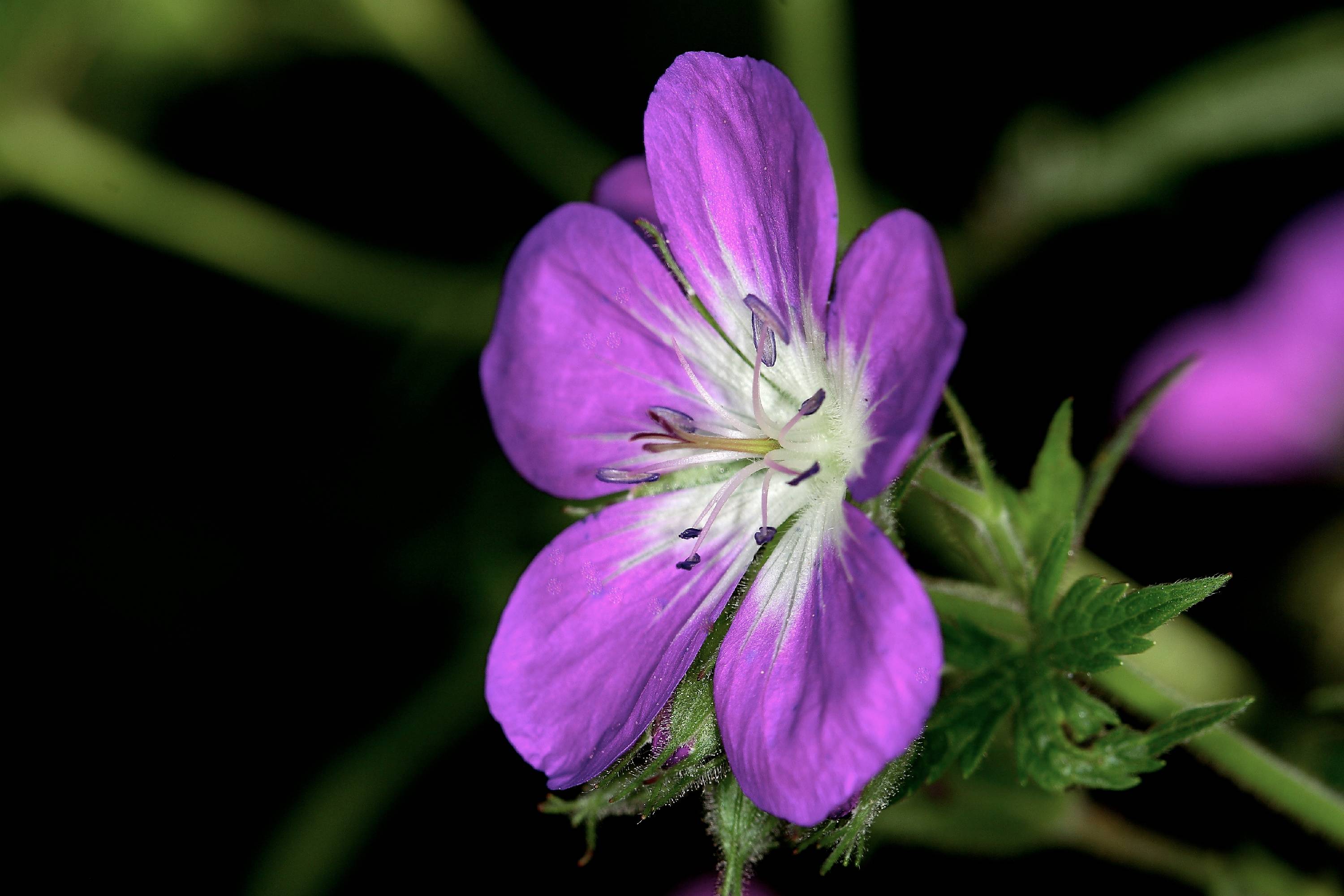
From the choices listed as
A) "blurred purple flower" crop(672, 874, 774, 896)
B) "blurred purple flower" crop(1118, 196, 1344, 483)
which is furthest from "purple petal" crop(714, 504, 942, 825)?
"blurred purple flower" crop(1118, 196, 1344, 483)

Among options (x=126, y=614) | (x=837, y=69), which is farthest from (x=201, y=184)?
(x=837, y=69)

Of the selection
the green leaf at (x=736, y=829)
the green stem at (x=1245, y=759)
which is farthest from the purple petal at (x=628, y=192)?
the green stem at (x=1245, y=759)

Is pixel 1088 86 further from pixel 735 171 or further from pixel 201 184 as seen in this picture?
pixel 201 184

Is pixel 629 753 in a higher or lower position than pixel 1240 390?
higher

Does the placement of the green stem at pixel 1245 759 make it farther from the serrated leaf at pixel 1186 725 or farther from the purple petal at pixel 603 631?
the purple petal at pixel 603 631

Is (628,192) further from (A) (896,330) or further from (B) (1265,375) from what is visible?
(B) (1265,375)

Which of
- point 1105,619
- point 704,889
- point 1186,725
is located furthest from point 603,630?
point 704,889

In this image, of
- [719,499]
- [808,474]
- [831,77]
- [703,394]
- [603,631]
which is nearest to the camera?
[808,474]
